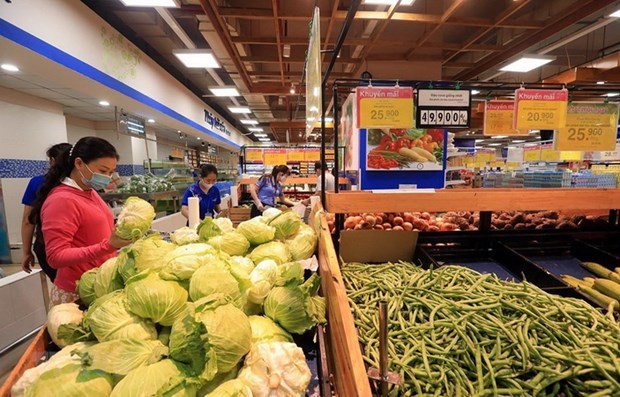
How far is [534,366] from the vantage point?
4.02 ft

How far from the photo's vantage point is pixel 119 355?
83cm

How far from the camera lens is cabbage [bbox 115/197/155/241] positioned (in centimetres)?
143

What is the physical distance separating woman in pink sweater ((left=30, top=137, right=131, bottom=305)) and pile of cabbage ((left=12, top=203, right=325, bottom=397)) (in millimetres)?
590

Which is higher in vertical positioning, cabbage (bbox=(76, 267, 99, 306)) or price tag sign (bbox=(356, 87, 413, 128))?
price tag sign (bbox=(356, 87, 413, 128))

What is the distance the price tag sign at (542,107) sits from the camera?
3.23 meters

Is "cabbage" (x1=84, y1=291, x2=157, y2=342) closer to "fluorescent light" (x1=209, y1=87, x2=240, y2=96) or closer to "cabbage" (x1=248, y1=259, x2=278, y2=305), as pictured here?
"cabbage" (x1=248, y1=259, x2=278, y2=305)

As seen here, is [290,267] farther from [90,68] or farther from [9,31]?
[90,68]

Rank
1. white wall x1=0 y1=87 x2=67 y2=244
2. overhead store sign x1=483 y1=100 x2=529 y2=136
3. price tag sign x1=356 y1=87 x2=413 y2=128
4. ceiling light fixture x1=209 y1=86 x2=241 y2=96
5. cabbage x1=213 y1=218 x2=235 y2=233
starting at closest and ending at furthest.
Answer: cabbage x1=213 y1=218 x2=235 y2=233 < price tag sign x1=356 y1=87 x2=413 y2=128 < overhead store sign x1=483 y1=100 x2=529 y2=136 < white wall x1=0 y1=87 x2=67 y2=244 < ceiling light fixture x1=209 y1=86 x2=241 y2=96

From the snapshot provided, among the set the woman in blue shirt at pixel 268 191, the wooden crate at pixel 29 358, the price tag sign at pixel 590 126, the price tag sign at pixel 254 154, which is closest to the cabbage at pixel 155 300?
the wooden crate at pixel 29 358

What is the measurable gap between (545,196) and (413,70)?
553cm

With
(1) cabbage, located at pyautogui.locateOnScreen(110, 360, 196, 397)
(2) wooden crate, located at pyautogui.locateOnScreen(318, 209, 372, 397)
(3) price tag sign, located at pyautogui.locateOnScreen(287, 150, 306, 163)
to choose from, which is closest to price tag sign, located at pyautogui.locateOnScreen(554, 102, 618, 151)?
(2) wooden crate, located at pyautogui.locateOnScreen(318, 209, 372, 397)

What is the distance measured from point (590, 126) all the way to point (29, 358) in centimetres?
464

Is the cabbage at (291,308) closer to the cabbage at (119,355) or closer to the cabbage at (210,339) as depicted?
the cabbage at (210,339)

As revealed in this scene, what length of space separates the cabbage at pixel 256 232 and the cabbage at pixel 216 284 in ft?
1.52
